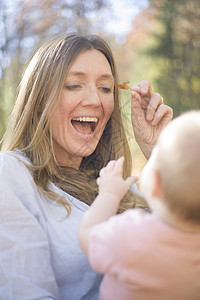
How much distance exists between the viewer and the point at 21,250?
1358 millimetres

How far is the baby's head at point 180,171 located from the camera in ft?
3.00

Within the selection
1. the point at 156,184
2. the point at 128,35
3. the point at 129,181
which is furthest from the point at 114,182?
Answer: the point at 128,35

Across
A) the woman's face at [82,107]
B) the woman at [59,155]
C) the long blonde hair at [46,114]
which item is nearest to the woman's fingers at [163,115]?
the woman at [59,155]

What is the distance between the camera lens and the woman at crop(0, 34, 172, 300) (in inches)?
54.3

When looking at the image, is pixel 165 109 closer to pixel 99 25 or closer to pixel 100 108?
pixel 100 108

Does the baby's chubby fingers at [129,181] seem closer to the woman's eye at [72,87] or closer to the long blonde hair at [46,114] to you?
the long blonde hair at [46,114]

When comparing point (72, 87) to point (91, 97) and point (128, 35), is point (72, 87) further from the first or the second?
point (128, 35)

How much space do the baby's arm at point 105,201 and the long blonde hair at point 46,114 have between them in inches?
18.1

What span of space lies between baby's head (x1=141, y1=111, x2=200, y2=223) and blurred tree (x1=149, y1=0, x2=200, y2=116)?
258 inches

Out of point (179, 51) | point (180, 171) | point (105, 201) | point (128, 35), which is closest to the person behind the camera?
point (180, 171)

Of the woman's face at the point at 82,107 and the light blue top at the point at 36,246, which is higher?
the woman's face at the point at 82,107

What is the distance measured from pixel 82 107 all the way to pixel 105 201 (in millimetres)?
794

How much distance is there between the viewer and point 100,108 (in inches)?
76.2

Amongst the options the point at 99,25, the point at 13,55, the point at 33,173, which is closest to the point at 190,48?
the point at 99,25
